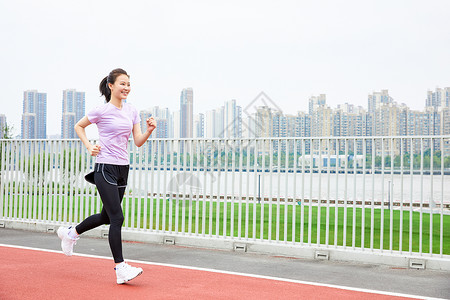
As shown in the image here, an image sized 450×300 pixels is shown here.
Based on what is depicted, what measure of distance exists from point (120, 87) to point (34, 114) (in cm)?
3599

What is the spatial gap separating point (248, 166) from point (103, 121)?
2916mm

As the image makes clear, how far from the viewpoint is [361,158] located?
7.18 metres

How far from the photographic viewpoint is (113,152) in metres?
5.34

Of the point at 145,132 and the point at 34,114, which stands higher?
the point at 34,114

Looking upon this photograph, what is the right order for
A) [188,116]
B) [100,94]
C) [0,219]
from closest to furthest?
1. [100,94]
2. [0,219]
3. [188,116]

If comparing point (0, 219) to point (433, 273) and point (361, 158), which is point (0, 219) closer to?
point (361, 158)

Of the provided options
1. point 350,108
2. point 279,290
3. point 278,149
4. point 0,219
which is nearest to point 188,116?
point 350,108

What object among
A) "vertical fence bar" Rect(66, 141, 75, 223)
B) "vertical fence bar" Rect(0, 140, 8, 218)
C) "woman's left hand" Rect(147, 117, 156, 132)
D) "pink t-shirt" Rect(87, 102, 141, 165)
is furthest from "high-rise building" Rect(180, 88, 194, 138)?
"woman's left hand" Rect(147, 117, 156, 132)

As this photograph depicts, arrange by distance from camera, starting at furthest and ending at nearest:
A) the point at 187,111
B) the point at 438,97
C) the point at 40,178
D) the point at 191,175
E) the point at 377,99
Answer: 1. the point at 377,99
2. the point at 438,97
3. the point at 187,111
4. the point at 40,178
5. the point at 191,175

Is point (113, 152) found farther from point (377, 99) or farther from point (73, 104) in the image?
point (377, 99)

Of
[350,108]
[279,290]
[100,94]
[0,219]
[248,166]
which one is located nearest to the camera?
[279,290]

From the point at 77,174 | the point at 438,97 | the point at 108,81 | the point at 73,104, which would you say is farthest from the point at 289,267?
the point at 438,97

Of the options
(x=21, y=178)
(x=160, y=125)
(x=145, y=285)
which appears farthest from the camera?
(x=160, y=125)

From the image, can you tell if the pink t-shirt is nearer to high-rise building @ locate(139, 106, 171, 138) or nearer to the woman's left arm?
the woman's left arm
